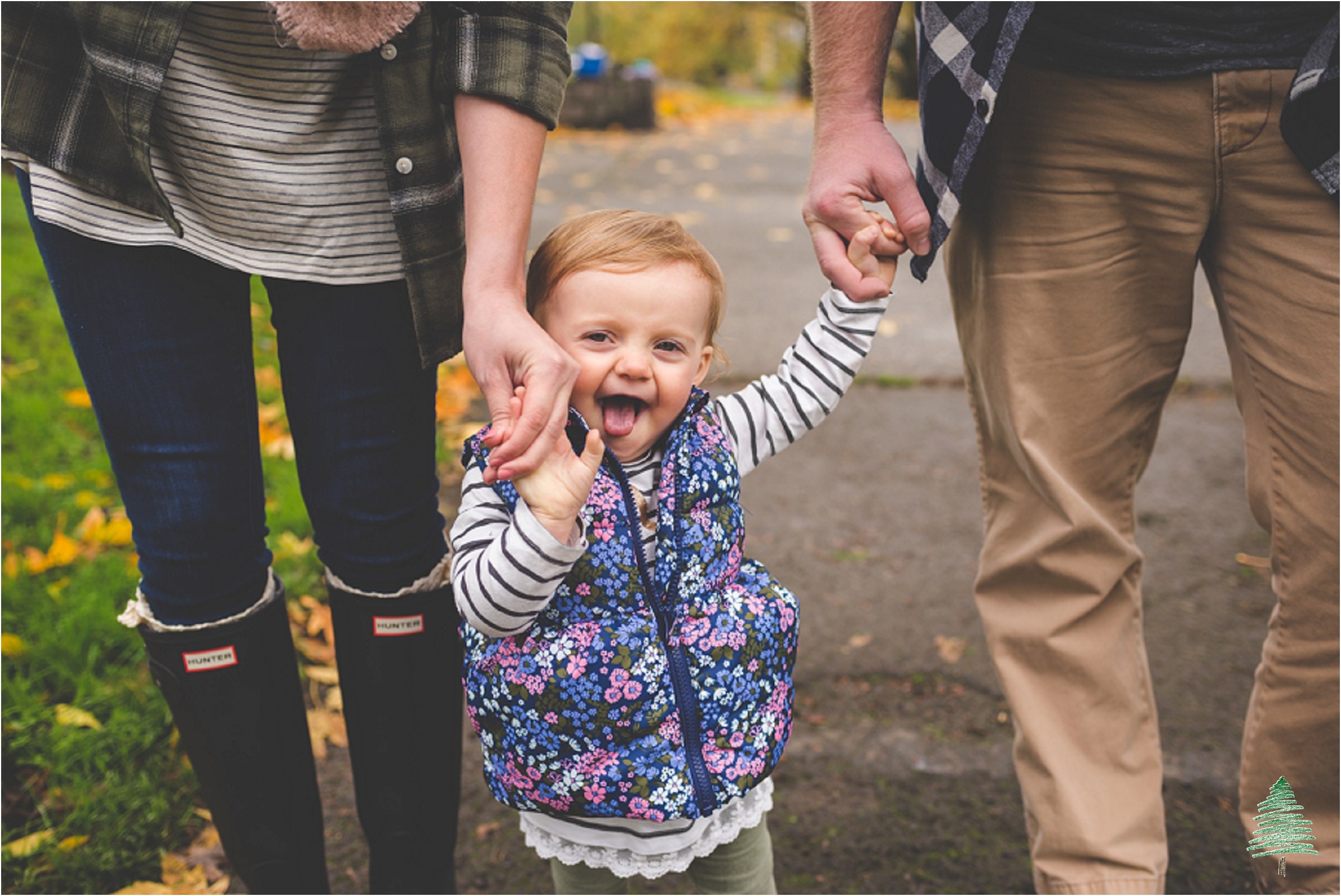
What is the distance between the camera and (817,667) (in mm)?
2588

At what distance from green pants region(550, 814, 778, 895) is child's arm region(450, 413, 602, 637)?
47 centimetres

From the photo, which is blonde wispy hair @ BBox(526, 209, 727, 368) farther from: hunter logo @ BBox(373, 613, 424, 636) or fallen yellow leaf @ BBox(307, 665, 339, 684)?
fallen yellow leaf @ BBox(307, 665, 339, 684)

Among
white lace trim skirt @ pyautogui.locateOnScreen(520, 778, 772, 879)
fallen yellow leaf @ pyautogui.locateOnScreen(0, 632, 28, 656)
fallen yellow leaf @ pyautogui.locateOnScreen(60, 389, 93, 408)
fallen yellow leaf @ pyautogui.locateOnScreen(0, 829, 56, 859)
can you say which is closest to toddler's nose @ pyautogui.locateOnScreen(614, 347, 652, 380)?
white lace trim skirt @ pyautogui.locateOnScreen(520, 778, 772, 879)

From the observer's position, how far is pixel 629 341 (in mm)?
1378

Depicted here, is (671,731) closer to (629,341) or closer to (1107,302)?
(629,341)

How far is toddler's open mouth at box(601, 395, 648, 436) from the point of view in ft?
4.56

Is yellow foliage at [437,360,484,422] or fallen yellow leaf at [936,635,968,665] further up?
yellow foliage at [437,360,484,422]

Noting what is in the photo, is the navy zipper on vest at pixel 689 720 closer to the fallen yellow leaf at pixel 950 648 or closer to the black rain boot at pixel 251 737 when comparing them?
the black rain boot at pixel 251 737

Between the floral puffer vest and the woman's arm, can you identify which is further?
the floral puffer vest

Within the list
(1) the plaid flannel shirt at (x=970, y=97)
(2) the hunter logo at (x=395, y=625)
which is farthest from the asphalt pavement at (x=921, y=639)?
(1) the plaid flannel shirt at (x=970, y=97)

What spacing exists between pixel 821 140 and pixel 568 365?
65cm

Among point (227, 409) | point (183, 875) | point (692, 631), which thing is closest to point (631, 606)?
point (692, 631)

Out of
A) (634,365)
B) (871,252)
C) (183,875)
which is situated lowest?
(183,875)

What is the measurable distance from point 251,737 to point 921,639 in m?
1.68
